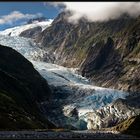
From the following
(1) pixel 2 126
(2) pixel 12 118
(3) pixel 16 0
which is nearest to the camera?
(3) pixel 16 0

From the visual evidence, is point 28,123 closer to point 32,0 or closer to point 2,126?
point 2,126

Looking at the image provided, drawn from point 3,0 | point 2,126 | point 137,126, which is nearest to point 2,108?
point 2,126

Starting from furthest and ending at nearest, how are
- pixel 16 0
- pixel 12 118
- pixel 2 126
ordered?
pixel 12 118 → pixel 2 126 → pixel 16 0

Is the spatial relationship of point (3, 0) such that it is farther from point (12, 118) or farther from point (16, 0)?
point (12, 118)

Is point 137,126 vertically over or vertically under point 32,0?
under

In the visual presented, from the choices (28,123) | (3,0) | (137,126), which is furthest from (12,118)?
(3,0)

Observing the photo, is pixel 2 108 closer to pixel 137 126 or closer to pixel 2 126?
pixel 2 126

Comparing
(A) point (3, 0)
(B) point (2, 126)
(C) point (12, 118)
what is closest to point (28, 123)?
(C) point (12, 118)

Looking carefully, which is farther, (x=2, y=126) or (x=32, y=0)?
(x=2, y=126)
